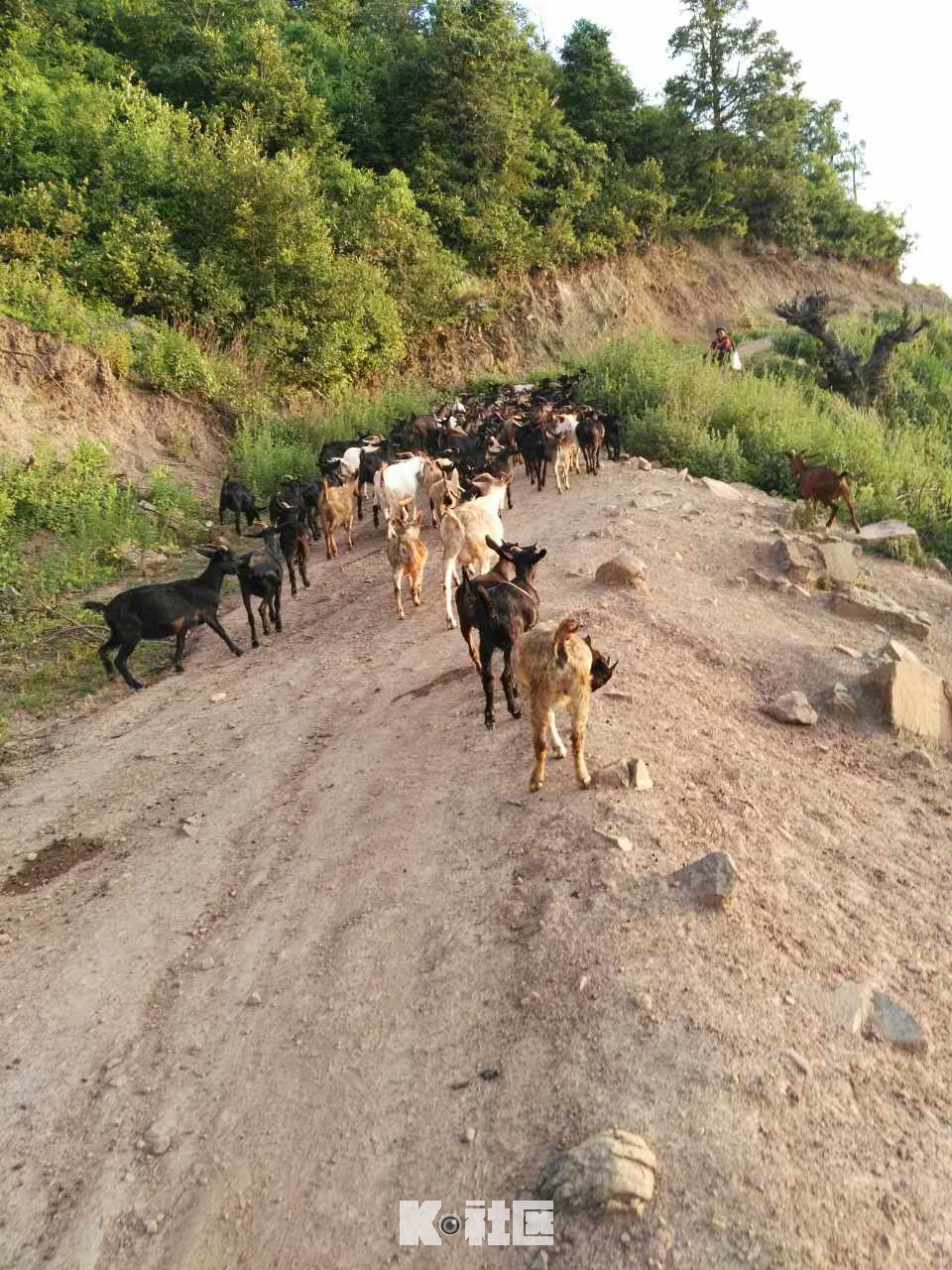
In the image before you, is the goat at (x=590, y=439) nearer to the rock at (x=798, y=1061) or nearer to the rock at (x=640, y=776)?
the rock at (x=640, y=776)

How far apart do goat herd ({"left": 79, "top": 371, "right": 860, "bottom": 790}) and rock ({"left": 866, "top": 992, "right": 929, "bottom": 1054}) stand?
1901 millimetres

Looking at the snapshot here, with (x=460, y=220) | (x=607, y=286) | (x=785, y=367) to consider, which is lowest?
(x=785, y=367)

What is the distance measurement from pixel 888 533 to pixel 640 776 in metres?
8.60

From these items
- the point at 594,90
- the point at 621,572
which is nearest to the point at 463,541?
the point at 621,572

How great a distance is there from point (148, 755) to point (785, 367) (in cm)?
2223

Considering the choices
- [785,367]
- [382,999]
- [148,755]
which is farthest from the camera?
[785,367]

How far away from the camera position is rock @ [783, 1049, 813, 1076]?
10.5 feet

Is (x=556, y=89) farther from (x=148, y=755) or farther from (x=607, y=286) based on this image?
(x=148, y=755)

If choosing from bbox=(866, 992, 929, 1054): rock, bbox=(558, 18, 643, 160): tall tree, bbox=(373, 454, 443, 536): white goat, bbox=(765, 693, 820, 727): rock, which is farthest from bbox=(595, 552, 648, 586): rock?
bbox=(558, 18, 643, 160): tall tree

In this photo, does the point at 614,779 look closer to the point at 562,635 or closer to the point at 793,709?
the point at 562,635

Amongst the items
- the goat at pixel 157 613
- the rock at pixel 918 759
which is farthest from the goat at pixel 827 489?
the goat at pixel 157 613

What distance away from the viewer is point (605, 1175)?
2676mm

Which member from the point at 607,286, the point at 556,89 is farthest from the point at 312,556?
the point at 556,89

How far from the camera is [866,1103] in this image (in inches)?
122
